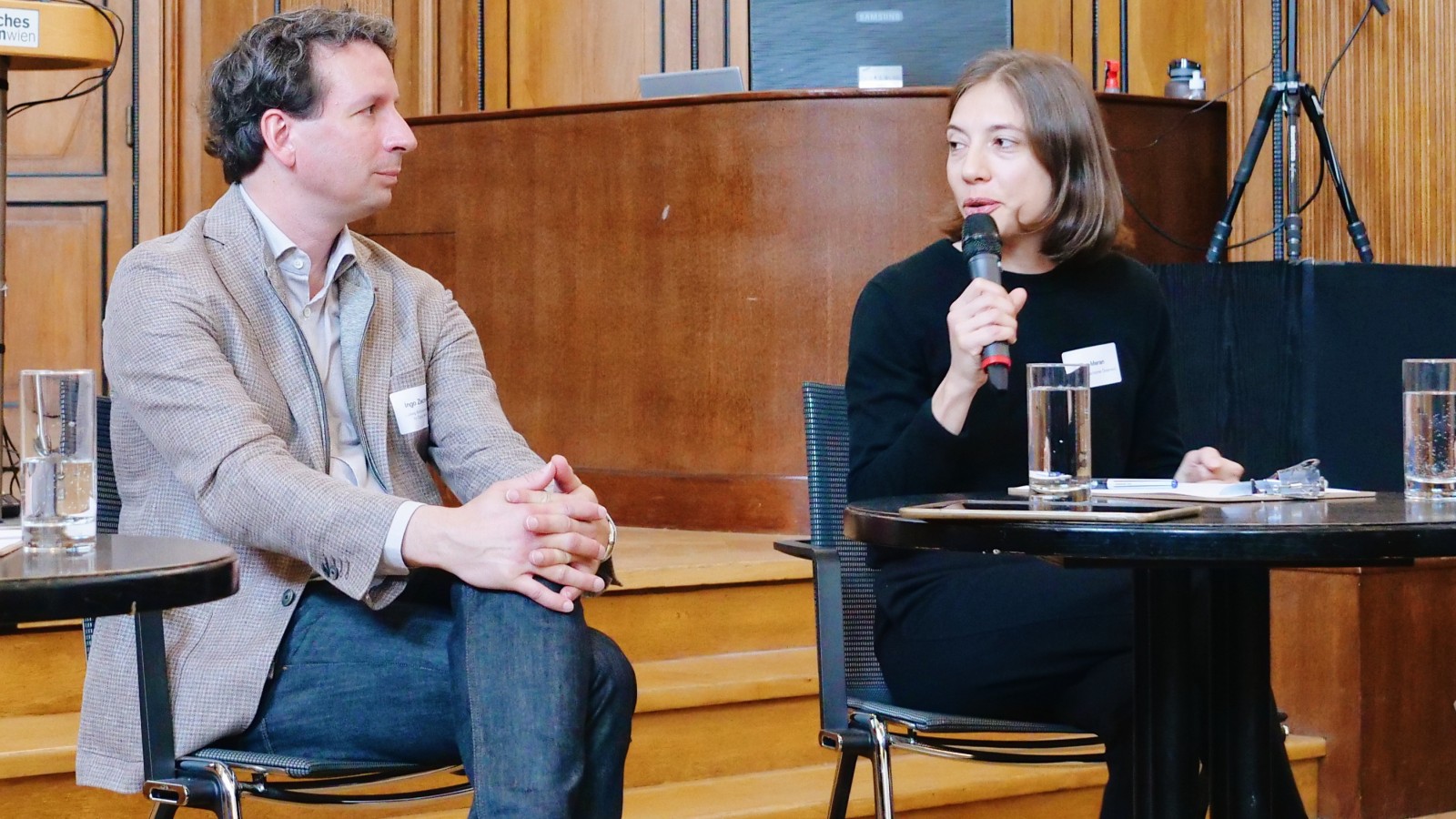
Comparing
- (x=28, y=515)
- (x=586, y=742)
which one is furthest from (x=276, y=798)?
(x=28, y=515)

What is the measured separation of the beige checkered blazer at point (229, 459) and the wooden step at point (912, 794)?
86cm

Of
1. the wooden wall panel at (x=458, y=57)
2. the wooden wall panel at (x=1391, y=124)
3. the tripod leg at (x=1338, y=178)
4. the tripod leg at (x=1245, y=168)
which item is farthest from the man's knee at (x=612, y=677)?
the wooden wall panel at (x=458, y=57)

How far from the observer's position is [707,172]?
3939 mm

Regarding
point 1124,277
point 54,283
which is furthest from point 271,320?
point 54,283

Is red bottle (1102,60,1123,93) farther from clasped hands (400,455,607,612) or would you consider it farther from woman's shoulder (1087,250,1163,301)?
clasped hands (400,455,607,612)

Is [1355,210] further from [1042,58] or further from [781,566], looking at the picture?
[1042,58]

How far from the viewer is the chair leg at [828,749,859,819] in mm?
1892

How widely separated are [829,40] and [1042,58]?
2906 millimetres

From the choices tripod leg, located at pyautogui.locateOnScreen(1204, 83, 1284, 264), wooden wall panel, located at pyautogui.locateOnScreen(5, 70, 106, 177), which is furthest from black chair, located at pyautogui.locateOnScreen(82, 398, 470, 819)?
wooden wall panel, located at pyautogui.locateOnScreen(5, 70, 106, 177)

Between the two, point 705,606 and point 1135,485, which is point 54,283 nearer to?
point 705,606

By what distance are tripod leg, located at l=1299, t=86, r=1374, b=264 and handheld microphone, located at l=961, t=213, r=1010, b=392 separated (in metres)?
2.40

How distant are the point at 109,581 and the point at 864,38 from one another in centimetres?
403

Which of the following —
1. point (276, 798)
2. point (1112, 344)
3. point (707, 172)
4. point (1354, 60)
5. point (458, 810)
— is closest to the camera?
point (276, 798)

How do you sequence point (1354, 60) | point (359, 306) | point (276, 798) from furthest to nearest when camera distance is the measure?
point (1354, 60) < point (359, 306) < point (276, 798)
